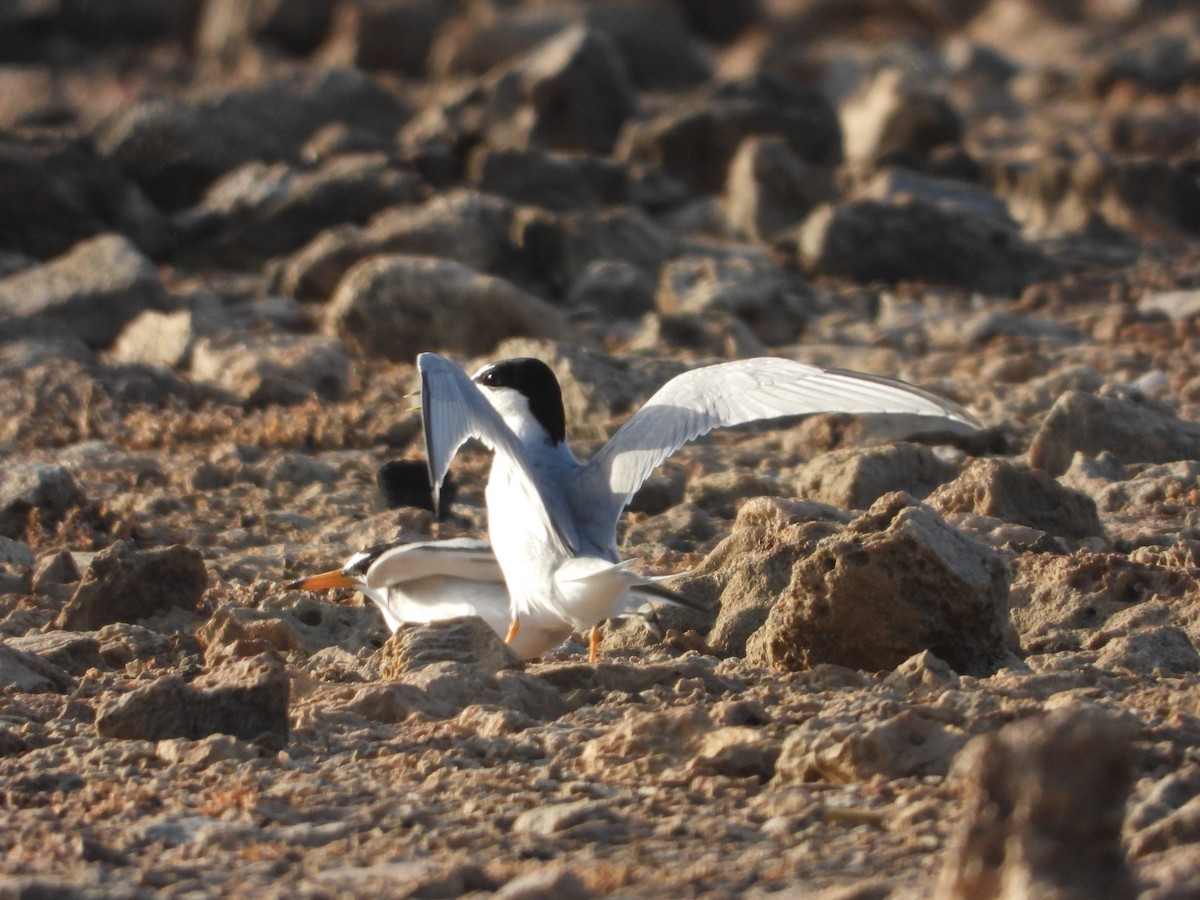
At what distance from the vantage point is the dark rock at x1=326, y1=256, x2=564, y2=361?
396 inches

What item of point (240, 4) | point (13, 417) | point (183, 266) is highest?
point (240, 4)

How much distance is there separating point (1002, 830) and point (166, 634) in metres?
3.66

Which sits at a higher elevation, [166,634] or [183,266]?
[183,266]

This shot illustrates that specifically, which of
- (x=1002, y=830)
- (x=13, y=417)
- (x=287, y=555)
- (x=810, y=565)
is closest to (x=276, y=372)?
(x=13, y=417)

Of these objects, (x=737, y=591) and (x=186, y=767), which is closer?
(x=186, y=767)

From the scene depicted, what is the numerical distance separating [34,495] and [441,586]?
2035 millimetres

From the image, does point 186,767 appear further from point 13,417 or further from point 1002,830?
point 13,417

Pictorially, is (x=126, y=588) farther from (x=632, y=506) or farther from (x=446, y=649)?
(x=632, y=506)

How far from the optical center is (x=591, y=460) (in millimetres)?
6012

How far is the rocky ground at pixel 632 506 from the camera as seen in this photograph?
3850 millimetres

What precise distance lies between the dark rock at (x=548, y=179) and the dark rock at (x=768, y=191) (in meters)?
0.82

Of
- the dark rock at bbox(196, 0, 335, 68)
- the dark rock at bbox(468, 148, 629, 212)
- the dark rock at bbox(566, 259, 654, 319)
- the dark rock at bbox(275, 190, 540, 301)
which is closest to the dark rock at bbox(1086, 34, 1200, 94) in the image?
the dark rock at bbox(196, 0, 335, 68)

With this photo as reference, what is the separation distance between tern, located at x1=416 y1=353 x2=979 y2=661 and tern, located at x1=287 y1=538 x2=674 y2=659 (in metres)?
0.09

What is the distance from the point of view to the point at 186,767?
4.47 meters
